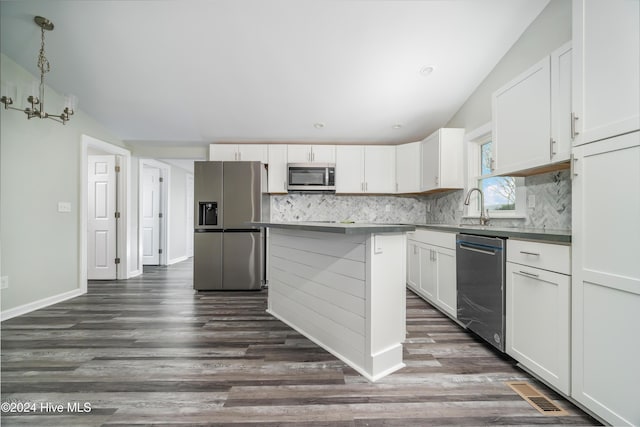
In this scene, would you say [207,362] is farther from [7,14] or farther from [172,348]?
[7,14]

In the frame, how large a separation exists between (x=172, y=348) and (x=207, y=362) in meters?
0.42

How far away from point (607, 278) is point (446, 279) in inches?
55.9

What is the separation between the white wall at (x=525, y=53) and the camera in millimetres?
2113

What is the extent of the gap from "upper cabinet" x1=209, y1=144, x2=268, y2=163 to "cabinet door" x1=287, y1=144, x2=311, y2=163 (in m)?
0.39

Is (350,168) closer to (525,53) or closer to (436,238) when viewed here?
(436,238)

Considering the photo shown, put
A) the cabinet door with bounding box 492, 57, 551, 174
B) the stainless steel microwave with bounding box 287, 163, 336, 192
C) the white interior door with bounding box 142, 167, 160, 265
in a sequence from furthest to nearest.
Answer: the white interior door with bounding box 142, 167, 160, 265 < the stainless steel microwave with bounding box 287, 163, 336, 192 < the cabinet door with bounding box 492, 57, 551, 174

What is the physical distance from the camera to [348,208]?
4.52 meters

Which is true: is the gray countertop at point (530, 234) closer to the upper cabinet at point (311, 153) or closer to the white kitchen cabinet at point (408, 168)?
the white kitchen cabinet at point (408, 168)

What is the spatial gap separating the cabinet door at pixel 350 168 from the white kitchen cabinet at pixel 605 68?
114 inches

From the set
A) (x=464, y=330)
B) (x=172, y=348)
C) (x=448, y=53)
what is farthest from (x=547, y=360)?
(x=448, y=53)

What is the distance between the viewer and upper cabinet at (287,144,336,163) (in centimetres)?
423

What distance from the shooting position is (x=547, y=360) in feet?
5.04

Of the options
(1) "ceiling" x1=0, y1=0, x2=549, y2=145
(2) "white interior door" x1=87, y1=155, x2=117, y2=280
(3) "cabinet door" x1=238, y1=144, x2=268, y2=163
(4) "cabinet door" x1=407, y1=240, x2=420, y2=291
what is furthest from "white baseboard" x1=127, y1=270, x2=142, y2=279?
(4) "cabinet door" x1=407, y1=240, x2=420, y2=291

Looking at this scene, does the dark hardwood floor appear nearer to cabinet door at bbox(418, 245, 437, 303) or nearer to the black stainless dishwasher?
the black stainless dishwasher
